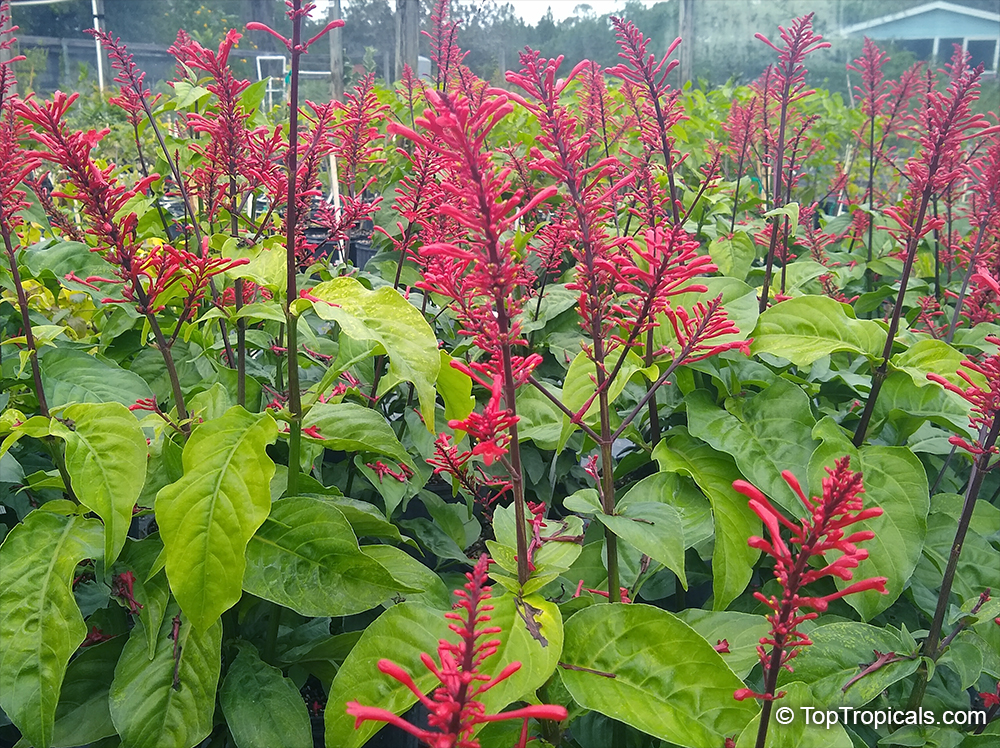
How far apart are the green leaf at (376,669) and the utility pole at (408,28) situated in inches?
204

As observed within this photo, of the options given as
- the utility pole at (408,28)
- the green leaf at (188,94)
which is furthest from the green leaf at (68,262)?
the utility pole at (408,28)

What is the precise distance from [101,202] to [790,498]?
1.03 meters

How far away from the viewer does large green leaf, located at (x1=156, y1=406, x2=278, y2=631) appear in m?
0.85

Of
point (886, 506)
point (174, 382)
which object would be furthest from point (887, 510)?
point (174, 382)

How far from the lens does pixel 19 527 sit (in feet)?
3.26

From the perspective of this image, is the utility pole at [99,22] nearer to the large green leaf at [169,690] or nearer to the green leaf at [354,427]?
the green leaf at [354,427]

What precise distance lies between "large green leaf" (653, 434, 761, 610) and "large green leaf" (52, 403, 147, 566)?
77 cm

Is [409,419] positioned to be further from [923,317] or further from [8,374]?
[923,317]

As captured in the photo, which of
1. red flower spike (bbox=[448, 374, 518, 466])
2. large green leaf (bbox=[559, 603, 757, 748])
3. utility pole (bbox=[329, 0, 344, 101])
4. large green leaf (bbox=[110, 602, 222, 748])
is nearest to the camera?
red flower spike (bbox=[448, 374, 518, 466])

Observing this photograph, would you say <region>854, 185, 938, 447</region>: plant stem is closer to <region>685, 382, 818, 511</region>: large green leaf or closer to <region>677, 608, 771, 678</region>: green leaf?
<region>685, 382, 818, 511</region>: large green leaf

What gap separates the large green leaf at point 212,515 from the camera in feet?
2.78

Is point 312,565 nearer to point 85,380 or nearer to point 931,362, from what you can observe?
point 85,380

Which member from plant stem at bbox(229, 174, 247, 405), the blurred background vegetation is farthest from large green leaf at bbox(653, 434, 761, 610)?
the blurred background vegetation

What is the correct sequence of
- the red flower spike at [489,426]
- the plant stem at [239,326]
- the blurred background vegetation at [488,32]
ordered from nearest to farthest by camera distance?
the red flower spike at [489,426] → the plant stem at [239,326] → the blurred background vegetation at [488,32]
